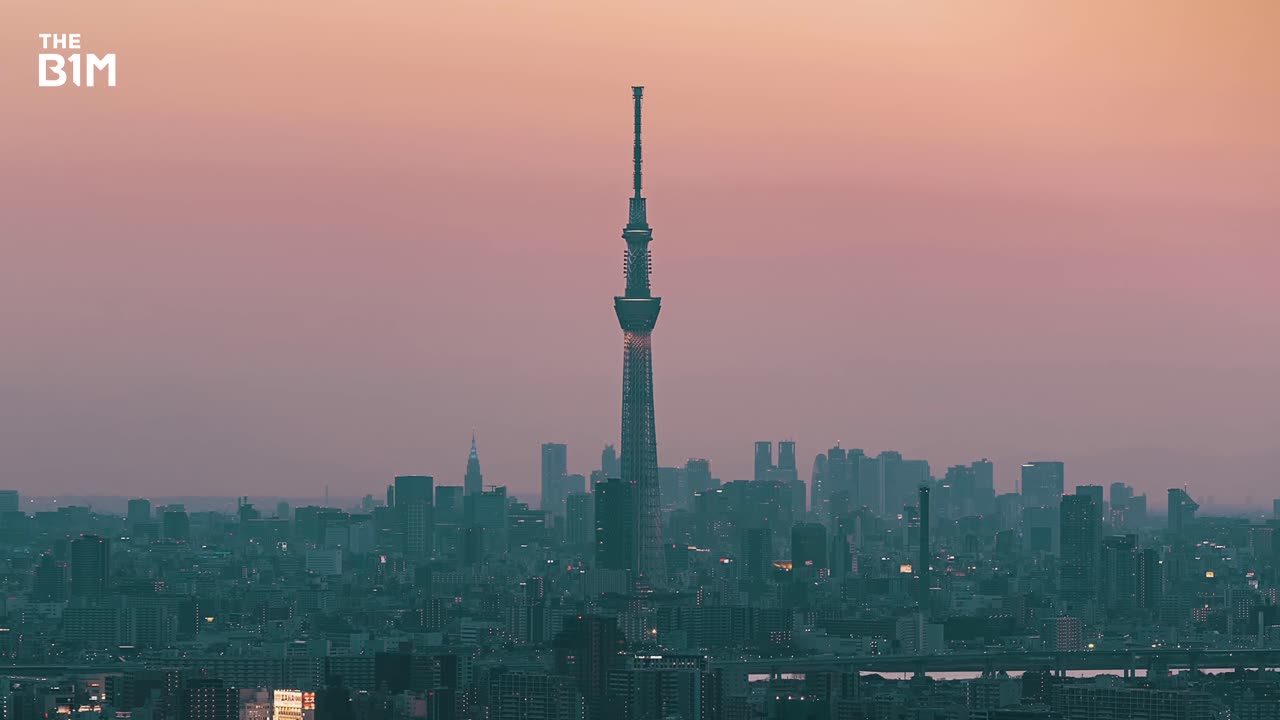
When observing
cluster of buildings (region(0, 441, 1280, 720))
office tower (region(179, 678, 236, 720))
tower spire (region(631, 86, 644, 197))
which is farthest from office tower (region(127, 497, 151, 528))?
office tower (region(179, 678, 236, 720))

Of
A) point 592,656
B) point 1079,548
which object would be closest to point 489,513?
point 1079,548

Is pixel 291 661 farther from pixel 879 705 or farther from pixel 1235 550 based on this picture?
pixel 1235 550

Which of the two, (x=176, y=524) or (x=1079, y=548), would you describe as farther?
(x=176, y=524)

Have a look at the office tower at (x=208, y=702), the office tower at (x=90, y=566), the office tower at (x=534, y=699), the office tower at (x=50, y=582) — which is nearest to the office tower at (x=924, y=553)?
the office tower at (x=90, y=566)

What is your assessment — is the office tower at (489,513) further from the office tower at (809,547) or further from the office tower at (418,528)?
the office tower at (809,547)

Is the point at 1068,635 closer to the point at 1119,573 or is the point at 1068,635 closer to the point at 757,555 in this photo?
the point at 1119,573

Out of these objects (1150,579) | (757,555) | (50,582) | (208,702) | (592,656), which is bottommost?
(208,702)

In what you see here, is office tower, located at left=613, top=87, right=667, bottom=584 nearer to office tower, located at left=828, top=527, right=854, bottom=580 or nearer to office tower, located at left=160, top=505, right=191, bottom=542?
office tower, located at left=828, top=527, right=854, bottom=580
